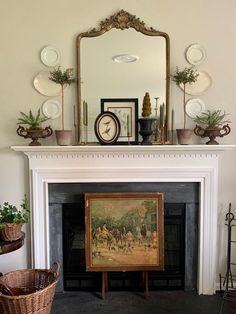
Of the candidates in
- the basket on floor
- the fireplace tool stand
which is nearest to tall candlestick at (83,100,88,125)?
the basket on floor

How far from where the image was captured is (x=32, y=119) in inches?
105

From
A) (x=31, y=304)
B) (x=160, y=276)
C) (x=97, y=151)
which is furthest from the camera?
(x=160, y=276)

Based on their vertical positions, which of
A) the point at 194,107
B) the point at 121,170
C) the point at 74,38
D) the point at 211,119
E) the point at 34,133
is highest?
the point at 74,38

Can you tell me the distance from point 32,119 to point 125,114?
76cm

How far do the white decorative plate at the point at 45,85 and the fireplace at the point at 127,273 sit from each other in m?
0.77

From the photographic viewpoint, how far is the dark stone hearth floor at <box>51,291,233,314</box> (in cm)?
256

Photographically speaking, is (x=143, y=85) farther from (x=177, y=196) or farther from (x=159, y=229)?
(x=159, y=229)

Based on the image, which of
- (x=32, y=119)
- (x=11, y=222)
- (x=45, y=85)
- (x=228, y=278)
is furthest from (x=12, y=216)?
(x=228, y=278)

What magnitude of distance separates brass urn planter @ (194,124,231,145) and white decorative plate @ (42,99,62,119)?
115 centimetres

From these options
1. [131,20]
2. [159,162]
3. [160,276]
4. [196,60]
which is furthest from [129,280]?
[131,20]

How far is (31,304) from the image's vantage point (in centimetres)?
213

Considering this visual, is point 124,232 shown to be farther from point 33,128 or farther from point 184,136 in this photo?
point 33,128

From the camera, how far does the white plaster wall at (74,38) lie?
2.69 m

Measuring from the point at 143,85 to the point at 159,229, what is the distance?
120 centimetres
